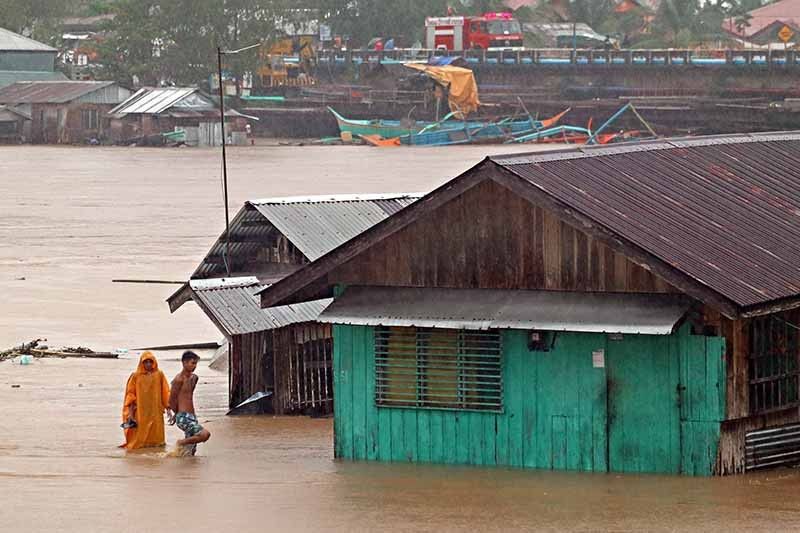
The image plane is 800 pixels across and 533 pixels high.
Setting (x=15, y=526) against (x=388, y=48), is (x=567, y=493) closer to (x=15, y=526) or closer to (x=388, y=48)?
(x=15, y=526)

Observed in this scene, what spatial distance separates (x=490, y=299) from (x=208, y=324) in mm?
11450

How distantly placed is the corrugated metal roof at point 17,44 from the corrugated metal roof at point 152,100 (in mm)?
11180

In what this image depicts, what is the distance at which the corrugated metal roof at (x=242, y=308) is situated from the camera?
50.2 ft

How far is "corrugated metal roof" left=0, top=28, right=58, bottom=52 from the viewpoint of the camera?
83.9 metres

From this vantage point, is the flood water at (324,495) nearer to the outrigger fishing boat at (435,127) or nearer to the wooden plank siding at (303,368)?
the wooden plank siding at (303,368)

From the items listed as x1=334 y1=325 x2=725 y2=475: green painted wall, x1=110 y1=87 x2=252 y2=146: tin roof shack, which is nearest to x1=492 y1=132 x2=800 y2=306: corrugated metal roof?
x1=334 y1=325 x2=725 y2=475: green painted wall

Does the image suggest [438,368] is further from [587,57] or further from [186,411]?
[587,57]

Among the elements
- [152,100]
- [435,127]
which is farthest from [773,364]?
[435,127]

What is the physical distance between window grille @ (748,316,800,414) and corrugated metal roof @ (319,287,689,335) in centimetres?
71

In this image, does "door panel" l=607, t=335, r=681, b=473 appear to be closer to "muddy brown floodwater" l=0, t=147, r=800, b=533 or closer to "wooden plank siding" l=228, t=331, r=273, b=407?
"muddy brown floodwater" l=0, t=147, r=800, b=533

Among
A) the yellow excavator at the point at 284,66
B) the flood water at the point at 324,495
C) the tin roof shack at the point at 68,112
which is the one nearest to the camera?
the flood water at the point at 324,495

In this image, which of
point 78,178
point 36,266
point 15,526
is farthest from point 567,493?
point 78,178

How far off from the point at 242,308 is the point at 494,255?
4.13 metres

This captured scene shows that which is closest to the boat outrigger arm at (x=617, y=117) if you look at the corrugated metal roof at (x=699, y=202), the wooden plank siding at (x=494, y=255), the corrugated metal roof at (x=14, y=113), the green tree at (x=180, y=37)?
the green tree at (x=180, y=37)
